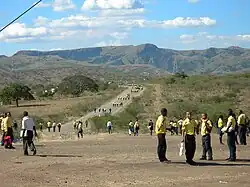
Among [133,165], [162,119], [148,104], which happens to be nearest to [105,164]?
[133,165]

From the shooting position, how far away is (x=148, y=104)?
8525 centimetres

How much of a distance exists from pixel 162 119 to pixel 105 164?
244 centimetres

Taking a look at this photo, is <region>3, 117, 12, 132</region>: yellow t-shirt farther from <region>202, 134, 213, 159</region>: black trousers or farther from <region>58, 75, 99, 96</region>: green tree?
<region>58, 75, 99, 96</region>: green tree

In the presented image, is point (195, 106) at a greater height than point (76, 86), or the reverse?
point (76, 86)

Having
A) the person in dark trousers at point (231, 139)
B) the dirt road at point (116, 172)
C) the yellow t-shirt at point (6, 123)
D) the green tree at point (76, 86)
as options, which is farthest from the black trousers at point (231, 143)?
the green tree at point (76, 86)

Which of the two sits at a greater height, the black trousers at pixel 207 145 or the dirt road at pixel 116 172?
the black trousers at pixel 207 145

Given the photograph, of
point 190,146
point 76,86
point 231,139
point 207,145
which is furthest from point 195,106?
point 76,86

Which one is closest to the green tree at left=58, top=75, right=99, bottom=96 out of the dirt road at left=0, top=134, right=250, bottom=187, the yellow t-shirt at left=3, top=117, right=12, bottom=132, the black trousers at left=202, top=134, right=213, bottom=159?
the yellow t-shirt at left=3, top=117, right=12, bottom=132

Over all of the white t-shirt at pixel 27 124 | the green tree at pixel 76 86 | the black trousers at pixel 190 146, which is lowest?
the black trousers at pixel 190 146

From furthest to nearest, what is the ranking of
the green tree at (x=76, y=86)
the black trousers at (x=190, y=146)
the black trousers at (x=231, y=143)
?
the green tree at (x=76, y=86), the black trousers at (x=231, y=143), the black trousers at (x=190, y=146)

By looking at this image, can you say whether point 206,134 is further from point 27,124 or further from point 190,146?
point 27,124

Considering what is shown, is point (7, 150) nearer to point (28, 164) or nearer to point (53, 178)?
point (28, 164)

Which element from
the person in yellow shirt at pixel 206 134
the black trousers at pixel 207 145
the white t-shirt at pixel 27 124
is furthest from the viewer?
the white t-shirt at pixel 27 124

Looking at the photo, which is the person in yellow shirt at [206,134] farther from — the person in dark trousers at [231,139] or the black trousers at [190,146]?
the black trousers at [190,146]
